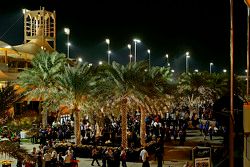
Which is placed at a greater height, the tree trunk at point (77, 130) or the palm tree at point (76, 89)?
the palm tree at point (76, 89)

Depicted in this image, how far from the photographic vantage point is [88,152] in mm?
26406

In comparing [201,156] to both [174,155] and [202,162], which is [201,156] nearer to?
[202,162]

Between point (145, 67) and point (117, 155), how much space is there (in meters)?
8.04

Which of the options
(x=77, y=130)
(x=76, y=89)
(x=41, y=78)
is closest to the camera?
(x=76, y=89)

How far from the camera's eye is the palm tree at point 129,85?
2634 cm

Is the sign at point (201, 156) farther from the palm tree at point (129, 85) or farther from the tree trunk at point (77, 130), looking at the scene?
the tree trunk at point (77, 130)

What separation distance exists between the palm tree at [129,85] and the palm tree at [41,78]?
787cm

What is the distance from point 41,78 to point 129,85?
11.0m

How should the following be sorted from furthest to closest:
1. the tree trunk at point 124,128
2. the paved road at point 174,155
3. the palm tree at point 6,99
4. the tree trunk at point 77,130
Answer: the tree trunk at point 77,130, the tree trunk at point 124,128, the paved road at point 174,155, the palm tree at point 6,99

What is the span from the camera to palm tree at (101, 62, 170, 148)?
26.3 meters

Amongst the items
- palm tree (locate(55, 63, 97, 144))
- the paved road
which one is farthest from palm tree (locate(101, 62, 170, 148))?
the paved road

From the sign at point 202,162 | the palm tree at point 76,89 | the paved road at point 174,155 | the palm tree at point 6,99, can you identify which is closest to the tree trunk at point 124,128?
the palm tree at point 76,89

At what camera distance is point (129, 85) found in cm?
2641

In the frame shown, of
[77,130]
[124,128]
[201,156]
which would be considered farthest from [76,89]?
[201,156]
